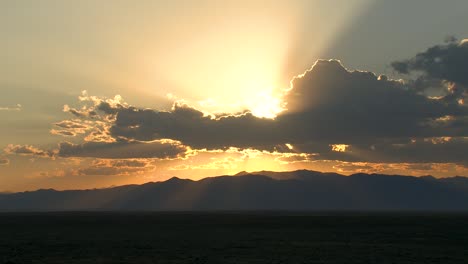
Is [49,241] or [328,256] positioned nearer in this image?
[328,256]

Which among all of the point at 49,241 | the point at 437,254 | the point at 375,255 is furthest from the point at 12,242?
the point at 437,254

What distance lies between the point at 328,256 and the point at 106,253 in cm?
2090

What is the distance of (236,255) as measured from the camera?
50.5 meters

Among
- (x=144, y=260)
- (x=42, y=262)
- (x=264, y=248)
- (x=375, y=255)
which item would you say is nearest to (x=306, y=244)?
(x=264, y=248)

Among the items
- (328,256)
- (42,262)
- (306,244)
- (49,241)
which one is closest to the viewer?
(42,262)

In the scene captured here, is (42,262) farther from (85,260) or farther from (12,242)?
(12,242)

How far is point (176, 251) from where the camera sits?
5425 centimetres

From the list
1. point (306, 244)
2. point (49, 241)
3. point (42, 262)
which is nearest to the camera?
point (42, 262)

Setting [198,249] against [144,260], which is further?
[198,249]

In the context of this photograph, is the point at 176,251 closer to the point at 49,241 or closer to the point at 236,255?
the point at 236,255

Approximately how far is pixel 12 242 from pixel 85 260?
75.9 ft

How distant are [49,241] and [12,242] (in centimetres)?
421

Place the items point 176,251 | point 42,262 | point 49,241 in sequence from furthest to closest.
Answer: point 49,241
point 176,251
point 42,262

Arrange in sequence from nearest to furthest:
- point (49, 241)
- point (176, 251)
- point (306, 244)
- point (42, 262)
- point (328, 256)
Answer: point (42, 262) < point (328, 256) < point (176, 251) < point (306, 244) < point (49, 241)
